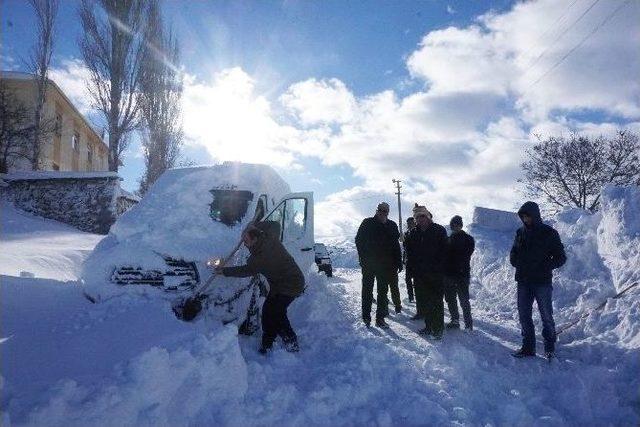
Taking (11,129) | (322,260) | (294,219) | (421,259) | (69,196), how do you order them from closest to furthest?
(421,259)
(294,219)
(322,260)
(69,196)
(11,129)

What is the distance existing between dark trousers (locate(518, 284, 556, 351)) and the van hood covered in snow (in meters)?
4.03

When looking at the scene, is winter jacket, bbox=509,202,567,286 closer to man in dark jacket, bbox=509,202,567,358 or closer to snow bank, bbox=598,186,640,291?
man in dark jacket, bbox=509,202,567,358

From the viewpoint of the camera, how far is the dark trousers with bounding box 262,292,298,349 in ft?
16.7

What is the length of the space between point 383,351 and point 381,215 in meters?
2.54

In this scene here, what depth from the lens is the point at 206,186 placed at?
7.10 m

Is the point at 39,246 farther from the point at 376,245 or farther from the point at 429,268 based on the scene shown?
the point at 429,268

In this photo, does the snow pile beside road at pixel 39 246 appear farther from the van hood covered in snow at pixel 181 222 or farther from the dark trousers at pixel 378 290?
the dark trousers at pixel 378 290

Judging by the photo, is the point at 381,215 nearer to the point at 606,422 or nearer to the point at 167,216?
the point at 167,216

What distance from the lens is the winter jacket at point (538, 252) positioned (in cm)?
508

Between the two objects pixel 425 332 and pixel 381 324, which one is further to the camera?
pixel 381 324

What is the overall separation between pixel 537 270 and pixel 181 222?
4.97m

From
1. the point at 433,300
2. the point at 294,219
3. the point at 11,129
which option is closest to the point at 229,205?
the point at 294,219

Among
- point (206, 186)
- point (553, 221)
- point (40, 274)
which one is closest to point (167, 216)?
point (206, 186)

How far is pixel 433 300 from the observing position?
20.1 ft
